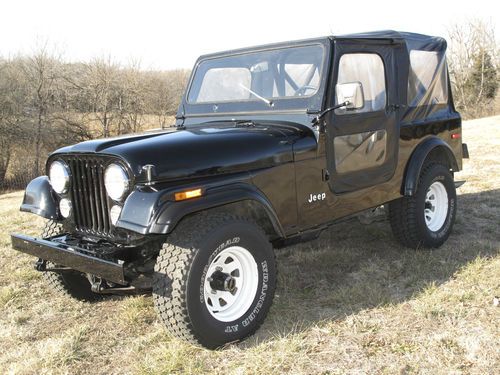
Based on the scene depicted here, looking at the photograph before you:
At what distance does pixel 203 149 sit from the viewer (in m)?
3.08

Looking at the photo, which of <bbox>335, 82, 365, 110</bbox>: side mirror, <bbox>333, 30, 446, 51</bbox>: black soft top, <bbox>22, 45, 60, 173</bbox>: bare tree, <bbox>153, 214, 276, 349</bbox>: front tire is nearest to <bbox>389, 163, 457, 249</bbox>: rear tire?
<bbox>333, 30, 446, 51</bbox>: black soft top

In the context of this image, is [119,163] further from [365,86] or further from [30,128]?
[30,128]

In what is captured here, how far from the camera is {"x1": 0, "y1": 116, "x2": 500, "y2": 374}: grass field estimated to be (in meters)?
2.88

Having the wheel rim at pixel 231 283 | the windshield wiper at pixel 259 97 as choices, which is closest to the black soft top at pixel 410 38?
the windshield wiper at pixel 259 97

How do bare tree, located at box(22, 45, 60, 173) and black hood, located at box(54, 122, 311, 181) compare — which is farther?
bare tree, located at box(22, 45, 60, 173)

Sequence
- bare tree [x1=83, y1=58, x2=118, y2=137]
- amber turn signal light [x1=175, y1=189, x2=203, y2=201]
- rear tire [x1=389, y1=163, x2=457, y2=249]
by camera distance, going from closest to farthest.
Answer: amber turn signal light [x1=175, y1=189, x2=203, y2=201] → rear tire [x1=389, y1=163, x2=457, y2=249] → bare tree [x1=83, y1=58, x2=118, y2=137]

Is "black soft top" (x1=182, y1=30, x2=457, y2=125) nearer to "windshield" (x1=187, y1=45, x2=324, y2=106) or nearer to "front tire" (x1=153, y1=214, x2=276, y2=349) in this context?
"windshield" (x1=187, y1=45, x2=324, y2=106)

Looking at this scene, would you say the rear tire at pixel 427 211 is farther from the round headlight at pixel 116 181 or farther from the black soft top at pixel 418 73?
the round headlight at pixel 116 181

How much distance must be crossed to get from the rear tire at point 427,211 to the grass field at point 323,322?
147 millimetres

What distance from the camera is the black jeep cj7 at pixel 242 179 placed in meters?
2.86

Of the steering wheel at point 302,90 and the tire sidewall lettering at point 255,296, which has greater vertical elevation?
the steering wheel at point 302,90

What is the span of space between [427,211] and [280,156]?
229 centimetres

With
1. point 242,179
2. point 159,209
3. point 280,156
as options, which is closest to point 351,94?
point 280,156

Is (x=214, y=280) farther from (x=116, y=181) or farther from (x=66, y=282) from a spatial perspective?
(x=66, y=282)
